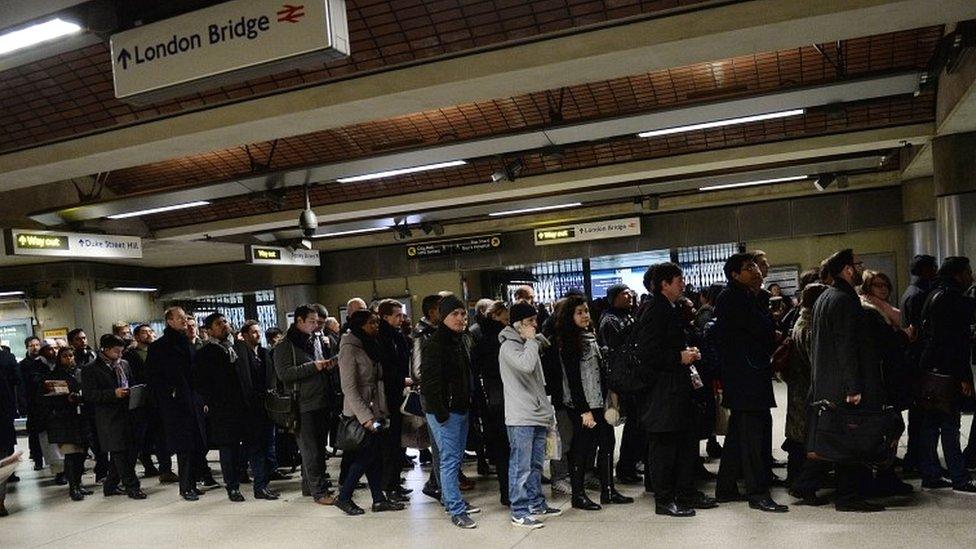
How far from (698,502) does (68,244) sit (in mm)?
8278

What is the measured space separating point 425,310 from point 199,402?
8.72 ft

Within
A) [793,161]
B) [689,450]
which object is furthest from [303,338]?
[793,161]

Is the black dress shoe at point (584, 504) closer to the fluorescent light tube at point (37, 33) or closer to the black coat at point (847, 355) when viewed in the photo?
the black coat at point (847, 355)

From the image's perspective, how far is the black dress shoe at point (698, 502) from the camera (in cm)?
513

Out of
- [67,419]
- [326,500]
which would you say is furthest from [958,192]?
[67,419]

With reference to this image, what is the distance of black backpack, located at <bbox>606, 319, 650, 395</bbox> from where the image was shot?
16.5ft

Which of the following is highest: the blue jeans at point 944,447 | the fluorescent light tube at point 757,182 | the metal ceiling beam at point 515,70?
the metal ceiling beam at point 515,70

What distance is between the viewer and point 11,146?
6.94 metres

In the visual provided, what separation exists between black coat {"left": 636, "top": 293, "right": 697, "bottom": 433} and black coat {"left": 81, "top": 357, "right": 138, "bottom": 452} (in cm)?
505

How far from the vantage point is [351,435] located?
5621 millimetres

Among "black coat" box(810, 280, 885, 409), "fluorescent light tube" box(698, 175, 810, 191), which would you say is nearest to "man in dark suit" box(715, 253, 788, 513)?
"black coat" box(810, 280, 885, 409)

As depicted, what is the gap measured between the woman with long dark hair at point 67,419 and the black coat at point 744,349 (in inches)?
242

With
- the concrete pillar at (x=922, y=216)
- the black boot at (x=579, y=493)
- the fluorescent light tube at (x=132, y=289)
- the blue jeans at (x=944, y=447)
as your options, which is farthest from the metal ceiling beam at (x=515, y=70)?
the fluorescent light tube at (x=132, y=289)

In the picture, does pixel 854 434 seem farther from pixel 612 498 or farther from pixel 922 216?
pixel 922 216
